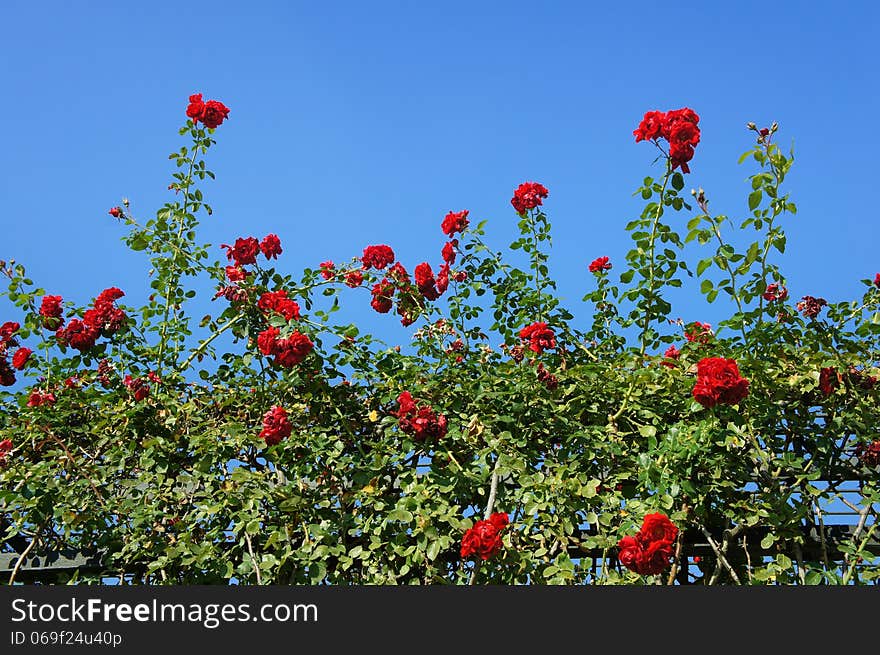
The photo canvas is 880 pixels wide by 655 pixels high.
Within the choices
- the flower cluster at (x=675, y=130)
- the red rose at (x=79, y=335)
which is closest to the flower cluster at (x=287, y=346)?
the red rose at (x=79, y=335)

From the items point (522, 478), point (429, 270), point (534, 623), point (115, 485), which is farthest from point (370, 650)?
point (429, 270)

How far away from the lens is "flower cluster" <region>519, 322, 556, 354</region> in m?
4.09

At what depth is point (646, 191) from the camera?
4129mm

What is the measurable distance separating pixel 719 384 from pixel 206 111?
317 centimetres

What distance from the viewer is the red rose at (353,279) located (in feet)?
15.2

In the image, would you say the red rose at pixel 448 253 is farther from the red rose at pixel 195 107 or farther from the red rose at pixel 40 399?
the red rose at pixel 40 399

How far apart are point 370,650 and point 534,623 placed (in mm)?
563

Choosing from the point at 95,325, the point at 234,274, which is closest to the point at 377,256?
the point at 234,274

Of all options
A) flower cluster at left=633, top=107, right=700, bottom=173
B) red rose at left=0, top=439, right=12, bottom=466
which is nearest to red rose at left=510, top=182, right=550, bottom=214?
flower cluster at left=633, top=107, right=700, bottom=173

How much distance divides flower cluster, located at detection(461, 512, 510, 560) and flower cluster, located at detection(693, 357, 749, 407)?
914 mm

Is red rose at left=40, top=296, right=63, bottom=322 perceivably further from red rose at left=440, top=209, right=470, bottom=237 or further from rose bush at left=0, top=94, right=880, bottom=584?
red rose at left=440, top=209, right=470, bottom=237

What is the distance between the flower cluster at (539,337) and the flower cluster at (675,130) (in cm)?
96

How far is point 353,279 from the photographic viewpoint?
463 centimetres

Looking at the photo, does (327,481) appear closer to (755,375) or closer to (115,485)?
(115,485)
